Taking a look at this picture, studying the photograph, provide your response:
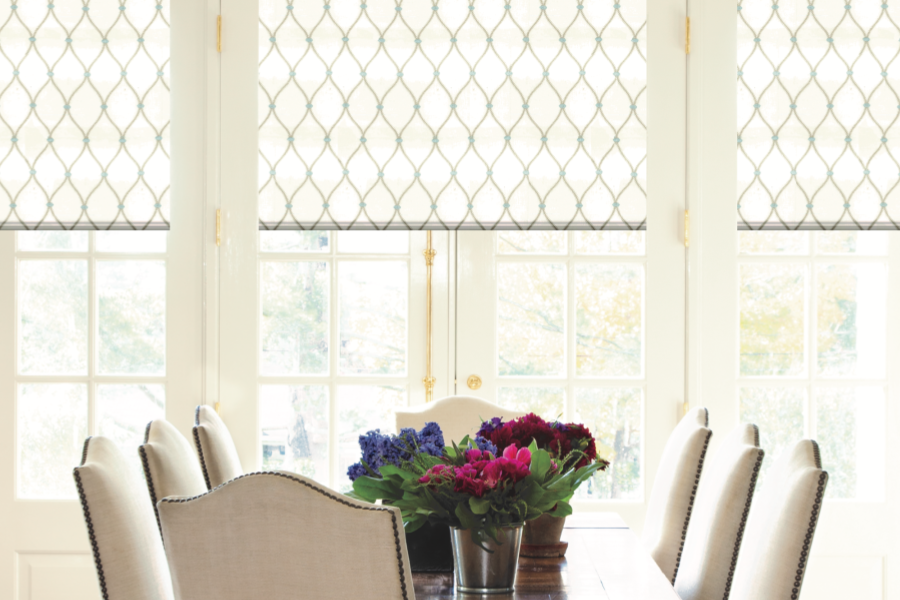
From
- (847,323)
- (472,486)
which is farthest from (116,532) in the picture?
(847,323)

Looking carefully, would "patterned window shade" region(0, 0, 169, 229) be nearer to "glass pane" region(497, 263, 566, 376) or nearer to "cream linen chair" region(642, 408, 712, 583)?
"glass pane" region(497, 263, 566, 376)

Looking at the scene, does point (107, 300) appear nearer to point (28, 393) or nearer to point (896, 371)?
point (28, 393)

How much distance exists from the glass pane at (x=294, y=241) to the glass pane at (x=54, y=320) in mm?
661

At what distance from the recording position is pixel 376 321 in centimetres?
266

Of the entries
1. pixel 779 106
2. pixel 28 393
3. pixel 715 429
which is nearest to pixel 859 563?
pixel 715 429

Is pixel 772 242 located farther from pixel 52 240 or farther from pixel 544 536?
pixel 52 240

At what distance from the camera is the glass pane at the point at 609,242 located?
2.69 meters

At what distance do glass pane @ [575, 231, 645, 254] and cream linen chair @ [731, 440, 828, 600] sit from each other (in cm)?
145

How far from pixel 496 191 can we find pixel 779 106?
1043 mm

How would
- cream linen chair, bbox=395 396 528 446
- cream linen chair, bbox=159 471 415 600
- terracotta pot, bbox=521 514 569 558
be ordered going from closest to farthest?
cream linen chair, bbox=159 471 415 600 < terracotta pot, bbox=521 514 569 558 < cream linen chair, bbox=395 396 528 446

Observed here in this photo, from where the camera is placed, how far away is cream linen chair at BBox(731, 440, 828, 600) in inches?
44.4

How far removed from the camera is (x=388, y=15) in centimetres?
265

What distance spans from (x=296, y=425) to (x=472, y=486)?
165cm

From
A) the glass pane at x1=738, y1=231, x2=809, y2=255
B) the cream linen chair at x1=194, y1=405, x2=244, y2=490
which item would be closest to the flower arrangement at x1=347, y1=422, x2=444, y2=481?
the cream linen chair at x1=194, y1=405, x2=244, y2=490
